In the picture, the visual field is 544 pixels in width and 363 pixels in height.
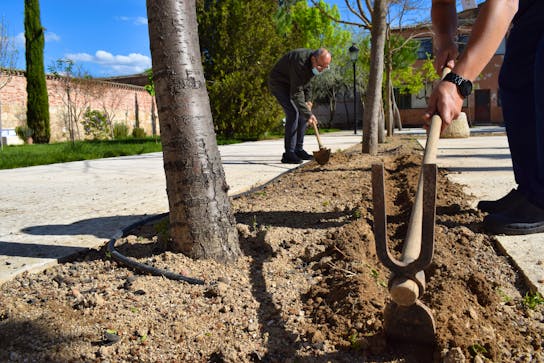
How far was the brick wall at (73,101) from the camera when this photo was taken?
2094 cm

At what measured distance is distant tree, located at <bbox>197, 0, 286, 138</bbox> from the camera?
1647 cm

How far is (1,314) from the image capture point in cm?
179

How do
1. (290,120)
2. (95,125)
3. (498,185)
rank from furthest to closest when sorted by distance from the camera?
(95,125) < (290,120) < (498,185)

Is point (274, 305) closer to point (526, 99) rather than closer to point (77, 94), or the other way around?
point (526, 99)

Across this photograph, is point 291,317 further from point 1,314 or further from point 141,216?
point 141,216

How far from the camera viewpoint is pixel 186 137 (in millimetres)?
2215

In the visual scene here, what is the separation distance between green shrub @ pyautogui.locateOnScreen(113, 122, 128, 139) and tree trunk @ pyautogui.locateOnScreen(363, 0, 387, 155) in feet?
60.5

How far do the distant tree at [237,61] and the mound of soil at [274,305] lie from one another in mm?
14193

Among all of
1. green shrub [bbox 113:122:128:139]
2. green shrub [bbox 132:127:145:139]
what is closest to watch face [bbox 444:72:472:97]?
green shrub [bbox 113:122:128:139]

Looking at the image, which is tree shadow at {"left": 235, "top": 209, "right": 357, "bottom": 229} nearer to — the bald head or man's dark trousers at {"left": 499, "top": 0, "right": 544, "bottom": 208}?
man's dark trousers at {"left": 499, "top": 0, "right": 544, "bottom": 208}

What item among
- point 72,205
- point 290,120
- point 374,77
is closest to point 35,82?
point 290,120

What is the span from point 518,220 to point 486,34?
1.43 meters

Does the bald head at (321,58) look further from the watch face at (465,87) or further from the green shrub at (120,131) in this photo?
the green shrub at (120,131)

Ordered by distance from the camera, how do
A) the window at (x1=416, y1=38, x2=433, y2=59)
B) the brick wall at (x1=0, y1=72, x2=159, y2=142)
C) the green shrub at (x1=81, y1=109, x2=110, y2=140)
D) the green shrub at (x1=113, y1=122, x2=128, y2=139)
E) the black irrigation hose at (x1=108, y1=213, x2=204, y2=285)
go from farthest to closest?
the window at (x1=416, y1=38, x2=433, y2=59)
the green shrub at (x1=113, y1=122, x2=128, y2=139)
the green shrub at (x1=81, y1=109, x2=110, y2=140)
the brick wall at (x1=0, y1=72, x2=159, y2=142)
the black irrigation hose at (x1=108, y1=213, x2=204, y2=285)
